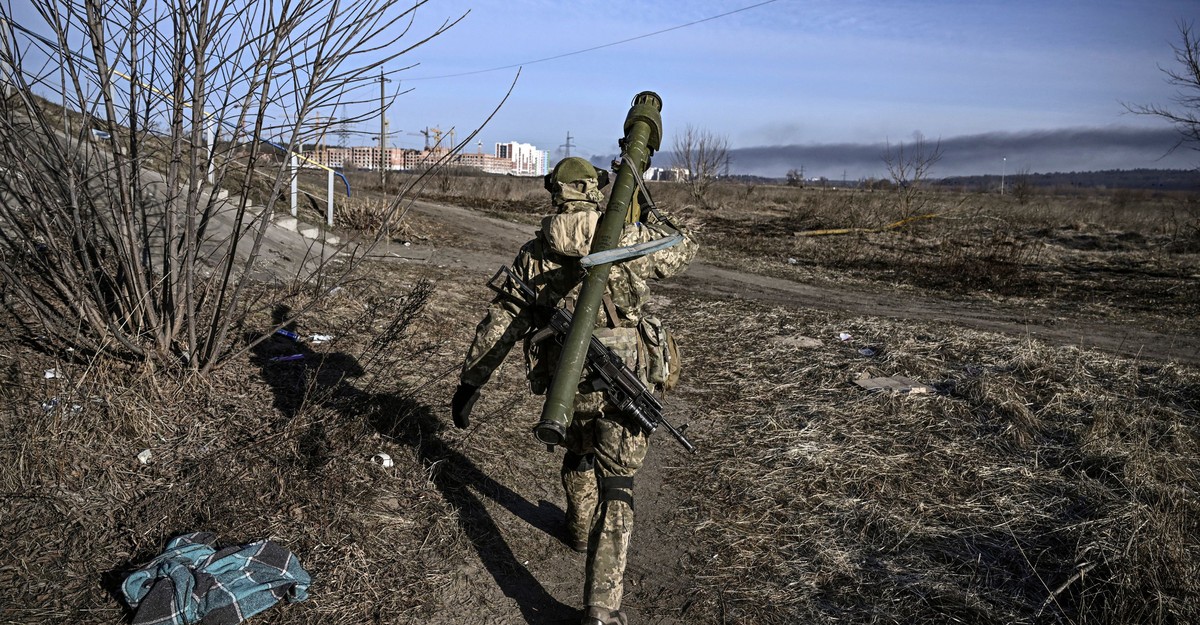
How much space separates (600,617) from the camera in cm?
297

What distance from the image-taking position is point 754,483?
15.2 feet

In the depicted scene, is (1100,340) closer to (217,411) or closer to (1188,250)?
(217,411)

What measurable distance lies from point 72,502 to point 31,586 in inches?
20.1

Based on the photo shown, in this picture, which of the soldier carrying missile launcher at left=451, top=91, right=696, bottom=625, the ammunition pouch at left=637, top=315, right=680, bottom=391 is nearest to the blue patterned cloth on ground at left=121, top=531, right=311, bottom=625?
the soldier carrying missile launcher at left=451, top=91, right=696, bottom=625

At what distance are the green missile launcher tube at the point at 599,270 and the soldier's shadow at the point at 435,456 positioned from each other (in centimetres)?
110

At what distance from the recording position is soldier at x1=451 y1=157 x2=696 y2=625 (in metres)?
3.06

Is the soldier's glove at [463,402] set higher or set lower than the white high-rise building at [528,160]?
lower

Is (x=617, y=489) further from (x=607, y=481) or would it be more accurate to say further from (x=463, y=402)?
(x=463, y=402)

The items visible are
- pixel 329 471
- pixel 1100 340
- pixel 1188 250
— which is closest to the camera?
pixel 329 471

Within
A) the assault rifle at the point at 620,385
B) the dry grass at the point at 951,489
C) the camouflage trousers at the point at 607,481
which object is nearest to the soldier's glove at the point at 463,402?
the camouflage trousers at the point at 607,481

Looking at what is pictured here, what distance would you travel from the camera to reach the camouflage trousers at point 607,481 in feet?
9.91

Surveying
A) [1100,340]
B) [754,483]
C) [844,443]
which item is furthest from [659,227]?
[1100,340]

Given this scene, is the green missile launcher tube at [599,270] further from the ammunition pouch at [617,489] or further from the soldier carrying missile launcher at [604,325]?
the ammunition pouch at [617,489]

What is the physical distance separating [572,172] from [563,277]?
1.56 ft
